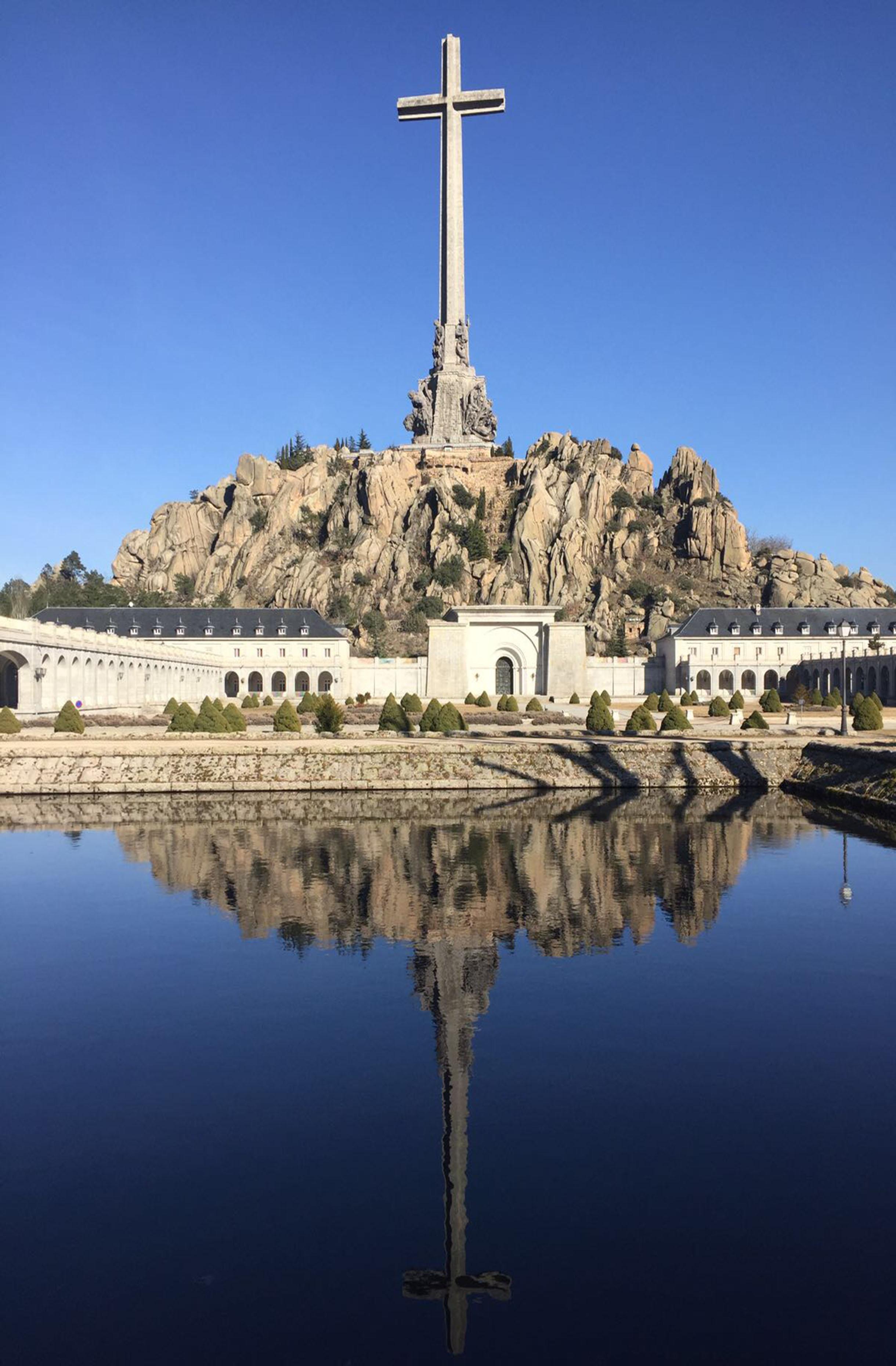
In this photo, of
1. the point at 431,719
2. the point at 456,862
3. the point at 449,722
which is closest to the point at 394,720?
the point at 431,719

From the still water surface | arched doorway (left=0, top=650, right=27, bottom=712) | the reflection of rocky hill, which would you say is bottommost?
the still water surface

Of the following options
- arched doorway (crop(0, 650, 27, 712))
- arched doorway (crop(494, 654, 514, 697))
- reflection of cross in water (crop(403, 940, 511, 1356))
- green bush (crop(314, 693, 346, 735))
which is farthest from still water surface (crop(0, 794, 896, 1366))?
arched doorway (crop(494, 654, 514, 697))

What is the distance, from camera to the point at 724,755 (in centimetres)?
3794

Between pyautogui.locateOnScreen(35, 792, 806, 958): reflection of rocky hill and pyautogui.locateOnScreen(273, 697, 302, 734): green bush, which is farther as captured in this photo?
pyautogui.locateOnScreen(273, 697, 302, 734): green bush

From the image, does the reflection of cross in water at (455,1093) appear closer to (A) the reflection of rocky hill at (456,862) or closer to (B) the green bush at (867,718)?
(A) the reflection of rocky hill at (456,862)

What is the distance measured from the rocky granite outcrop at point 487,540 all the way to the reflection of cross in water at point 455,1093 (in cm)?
9325

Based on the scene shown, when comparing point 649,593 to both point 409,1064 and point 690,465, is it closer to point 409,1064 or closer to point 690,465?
point 690,465

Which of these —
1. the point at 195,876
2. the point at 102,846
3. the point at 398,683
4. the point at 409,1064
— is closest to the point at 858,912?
the point at 409,1064

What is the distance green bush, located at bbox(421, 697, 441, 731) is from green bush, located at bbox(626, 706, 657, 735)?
9.21 meters

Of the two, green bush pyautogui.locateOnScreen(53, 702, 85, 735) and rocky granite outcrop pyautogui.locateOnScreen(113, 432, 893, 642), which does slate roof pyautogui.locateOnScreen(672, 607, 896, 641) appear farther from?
green bush pyautogui.locateOnScreen(53, 702, 85, 735)

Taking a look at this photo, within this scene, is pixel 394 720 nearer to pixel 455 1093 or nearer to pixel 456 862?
pixel 456 862

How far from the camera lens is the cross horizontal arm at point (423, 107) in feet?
353

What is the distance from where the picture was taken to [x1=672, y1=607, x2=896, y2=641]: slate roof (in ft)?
291

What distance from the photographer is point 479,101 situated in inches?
4200
